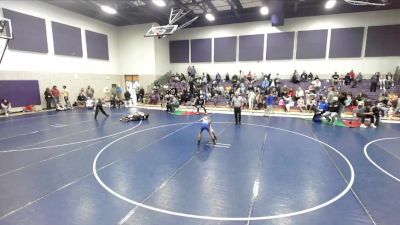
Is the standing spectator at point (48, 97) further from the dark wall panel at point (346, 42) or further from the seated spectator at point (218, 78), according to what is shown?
the dark wall panel at point (346, 42)

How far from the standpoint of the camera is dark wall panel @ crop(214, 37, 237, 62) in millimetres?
22834

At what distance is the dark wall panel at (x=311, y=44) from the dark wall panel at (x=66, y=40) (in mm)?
19424

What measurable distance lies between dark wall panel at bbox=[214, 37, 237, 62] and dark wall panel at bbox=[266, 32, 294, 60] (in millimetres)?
3440

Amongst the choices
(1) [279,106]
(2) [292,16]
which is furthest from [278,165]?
(2) [292,16]

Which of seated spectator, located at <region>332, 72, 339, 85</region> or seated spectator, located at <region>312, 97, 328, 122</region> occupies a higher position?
seated spectator, located at <region>332, 72, 339, 85</region>

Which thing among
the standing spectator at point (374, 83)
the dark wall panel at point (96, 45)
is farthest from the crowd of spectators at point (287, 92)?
the dark wall panel at point (96, 45)

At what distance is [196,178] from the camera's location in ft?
18.0

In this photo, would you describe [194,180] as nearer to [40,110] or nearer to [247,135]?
[247,135]

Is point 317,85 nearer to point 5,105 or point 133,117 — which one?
point 133,117

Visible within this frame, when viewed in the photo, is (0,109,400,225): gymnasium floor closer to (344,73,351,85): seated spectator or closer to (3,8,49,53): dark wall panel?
(3,8,49,53): dark wall panel

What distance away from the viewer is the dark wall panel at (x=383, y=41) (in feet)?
59.3

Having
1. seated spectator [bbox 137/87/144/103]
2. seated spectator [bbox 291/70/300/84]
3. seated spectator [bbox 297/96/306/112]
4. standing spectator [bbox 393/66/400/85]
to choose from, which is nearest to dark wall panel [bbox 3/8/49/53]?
seated spectator [bbox 137/87/144/103]

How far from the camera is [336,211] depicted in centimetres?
414

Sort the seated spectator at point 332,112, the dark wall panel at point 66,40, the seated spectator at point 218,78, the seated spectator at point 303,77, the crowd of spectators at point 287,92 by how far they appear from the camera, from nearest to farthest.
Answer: the seated spectator at point 332,112 < the crowd of spectators at point 287,92 < the dark wall panel at point 66,40 < the seated spectator at point 303,77 < the seated spectator at point 218,78
